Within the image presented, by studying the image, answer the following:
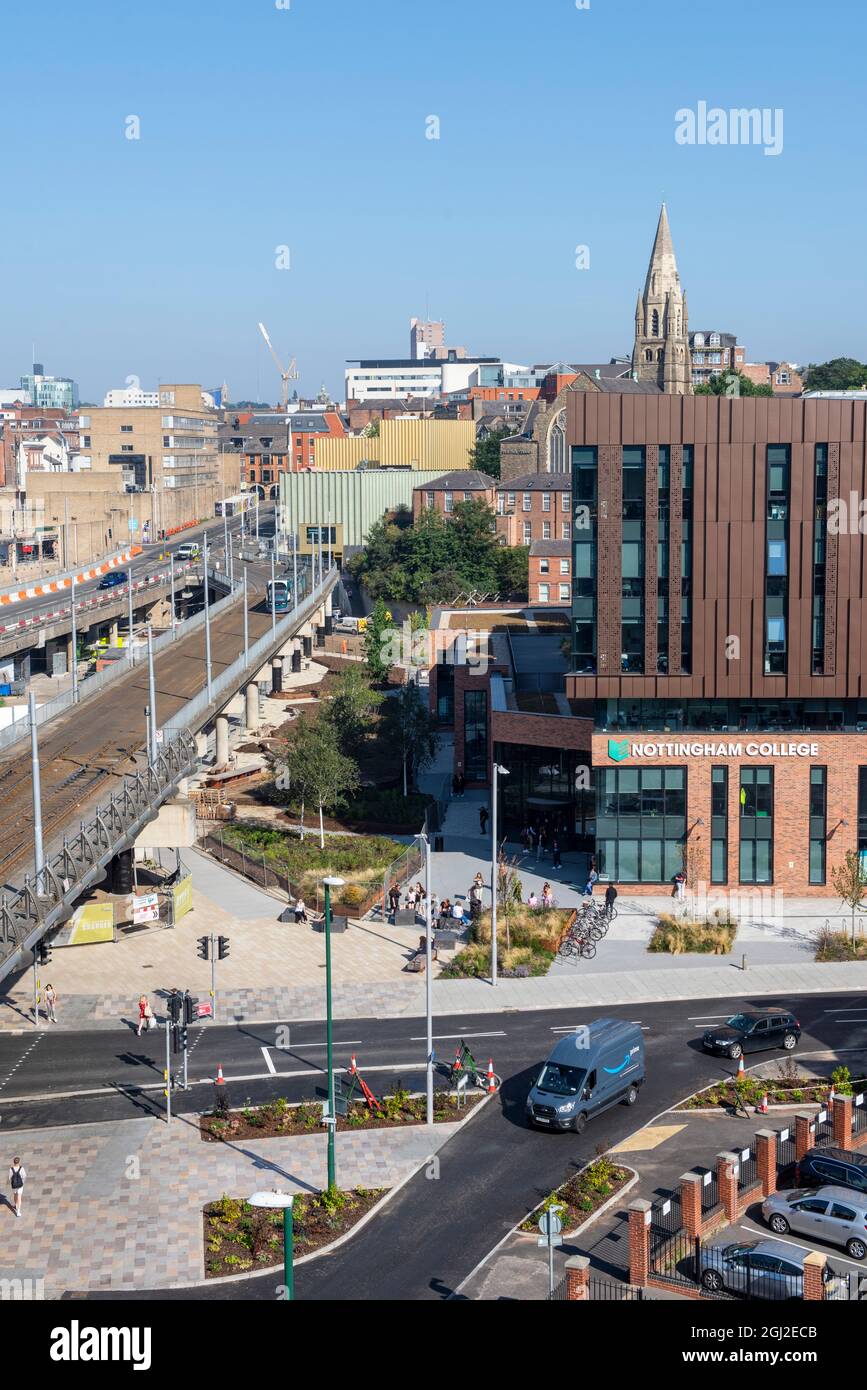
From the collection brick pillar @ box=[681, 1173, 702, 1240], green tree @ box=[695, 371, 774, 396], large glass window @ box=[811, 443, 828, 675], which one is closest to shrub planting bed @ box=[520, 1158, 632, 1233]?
brick pillar @ box=[681, 1173, 702, 1240]

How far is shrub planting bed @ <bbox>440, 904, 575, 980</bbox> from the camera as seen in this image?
134ft

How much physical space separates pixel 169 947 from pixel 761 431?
2283cm

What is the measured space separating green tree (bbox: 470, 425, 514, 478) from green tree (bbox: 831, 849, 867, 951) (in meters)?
95.7

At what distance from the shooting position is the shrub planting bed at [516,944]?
40.7 metres

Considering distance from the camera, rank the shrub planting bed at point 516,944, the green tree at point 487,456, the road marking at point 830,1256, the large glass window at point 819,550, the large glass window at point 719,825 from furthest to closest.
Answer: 1. the green tree at point 487,456
2. the large glass window at point 719,825
3. the large glass window at point 819,550
4. the shrub planting bed at point 516,944
5. the road marking at point 830,1256

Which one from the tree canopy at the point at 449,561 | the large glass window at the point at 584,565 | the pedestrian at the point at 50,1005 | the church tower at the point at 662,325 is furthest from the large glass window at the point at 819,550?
the church tower at the point at 662,325

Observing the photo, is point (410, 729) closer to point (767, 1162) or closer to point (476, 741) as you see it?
point (476, 741)

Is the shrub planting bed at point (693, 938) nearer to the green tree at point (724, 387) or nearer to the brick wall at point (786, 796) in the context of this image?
the brick wall at point (786, 796)

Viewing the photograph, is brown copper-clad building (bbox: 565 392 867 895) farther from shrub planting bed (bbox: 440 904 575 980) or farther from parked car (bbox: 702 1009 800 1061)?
parked car (bbox: 702 1009 800 1061)

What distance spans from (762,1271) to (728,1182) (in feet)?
10.5

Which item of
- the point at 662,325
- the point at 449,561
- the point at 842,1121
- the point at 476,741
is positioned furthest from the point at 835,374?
the point at 842,1121

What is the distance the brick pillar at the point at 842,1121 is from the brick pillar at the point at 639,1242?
22.6 feet

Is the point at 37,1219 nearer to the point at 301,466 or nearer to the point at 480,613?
the point at 480,613

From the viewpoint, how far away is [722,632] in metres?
45.6
